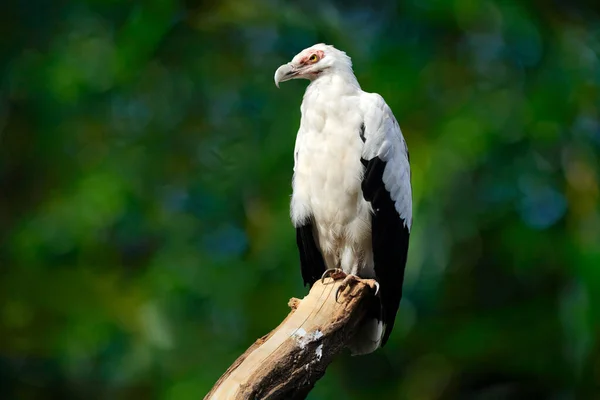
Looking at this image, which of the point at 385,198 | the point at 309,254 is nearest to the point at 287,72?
the point at 385,198

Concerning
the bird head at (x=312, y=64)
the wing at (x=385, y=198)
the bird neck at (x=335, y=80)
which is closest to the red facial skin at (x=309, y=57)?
the bird head at (x=312, y=64)

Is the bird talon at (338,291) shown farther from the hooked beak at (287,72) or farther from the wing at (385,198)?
the hooked beak at (287,72)

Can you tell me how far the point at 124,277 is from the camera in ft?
29.4

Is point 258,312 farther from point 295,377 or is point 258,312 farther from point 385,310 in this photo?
point 295,377

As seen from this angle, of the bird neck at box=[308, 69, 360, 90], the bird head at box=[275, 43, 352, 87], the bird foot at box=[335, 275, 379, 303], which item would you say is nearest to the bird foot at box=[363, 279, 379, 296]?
the bird foot at box=[335, 275, 379, 303]

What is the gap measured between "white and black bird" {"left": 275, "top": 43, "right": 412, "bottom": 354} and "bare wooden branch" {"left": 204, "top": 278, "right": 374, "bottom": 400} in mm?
380

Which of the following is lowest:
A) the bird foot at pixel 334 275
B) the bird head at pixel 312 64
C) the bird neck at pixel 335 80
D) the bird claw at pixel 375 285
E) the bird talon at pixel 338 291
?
the bird claw at pixel 375 285

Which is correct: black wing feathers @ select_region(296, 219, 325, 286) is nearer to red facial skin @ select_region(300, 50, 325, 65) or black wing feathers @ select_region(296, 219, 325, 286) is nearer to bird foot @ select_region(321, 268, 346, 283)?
bird foot @ select_region(321, 268, 346, 283)

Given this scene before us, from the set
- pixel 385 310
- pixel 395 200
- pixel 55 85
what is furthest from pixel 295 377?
pixel 55 85

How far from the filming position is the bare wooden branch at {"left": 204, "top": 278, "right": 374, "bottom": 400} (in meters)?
3.75

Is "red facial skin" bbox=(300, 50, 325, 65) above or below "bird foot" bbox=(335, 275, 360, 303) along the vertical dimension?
above

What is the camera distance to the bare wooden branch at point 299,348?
12.3 ft

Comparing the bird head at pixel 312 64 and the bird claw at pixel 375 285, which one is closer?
the bird claw at pixel 375 285

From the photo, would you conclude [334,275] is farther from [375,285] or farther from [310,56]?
[310,56]
